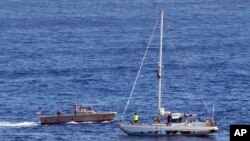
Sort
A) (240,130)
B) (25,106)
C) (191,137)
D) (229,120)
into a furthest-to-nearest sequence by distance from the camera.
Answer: (25,106)
(229,120)
(191,137)
(240,130)

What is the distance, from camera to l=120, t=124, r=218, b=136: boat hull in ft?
470

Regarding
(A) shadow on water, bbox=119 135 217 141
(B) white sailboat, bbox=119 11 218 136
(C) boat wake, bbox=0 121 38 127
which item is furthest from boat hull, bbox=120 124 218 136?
(C) boat wake, bbox=0 121 38 127

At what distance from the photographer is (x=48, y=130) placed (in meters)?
152

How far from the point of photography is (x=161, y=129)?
144 meters

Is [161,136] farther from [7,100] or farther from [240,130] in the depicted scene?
[240,130]

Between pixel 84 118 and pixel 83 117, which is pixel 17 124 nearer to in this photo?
pixel 83 117

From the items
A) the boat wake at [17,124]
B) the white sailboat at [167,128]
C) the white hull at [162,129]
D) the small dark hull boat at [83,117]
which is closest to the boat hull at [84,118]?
the small dark hull boat at [83,117]

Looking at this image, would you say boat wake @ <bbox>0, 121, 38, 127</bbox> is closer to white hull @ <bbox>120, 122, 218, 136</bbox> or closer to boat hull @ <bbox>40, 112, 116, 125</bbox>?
boat hull @ <bbox>40, 112, 116, 125</bbox>

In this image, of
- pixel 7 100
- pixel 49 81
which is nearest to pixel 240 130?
pixel 7 100

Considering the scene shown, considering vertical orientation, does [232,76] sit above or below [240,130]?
above

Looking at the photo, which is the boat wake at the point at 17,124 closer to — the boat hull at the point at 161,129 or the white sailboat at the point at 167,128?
the white sailboat at the point at 167,128

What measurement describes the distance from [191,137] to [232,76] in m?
51.5

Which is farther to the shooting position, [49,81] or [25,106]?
[49,81]

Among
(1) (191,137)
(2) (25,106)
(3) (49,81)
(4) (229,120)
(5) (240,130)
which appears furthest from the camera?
(3) (49,81)
